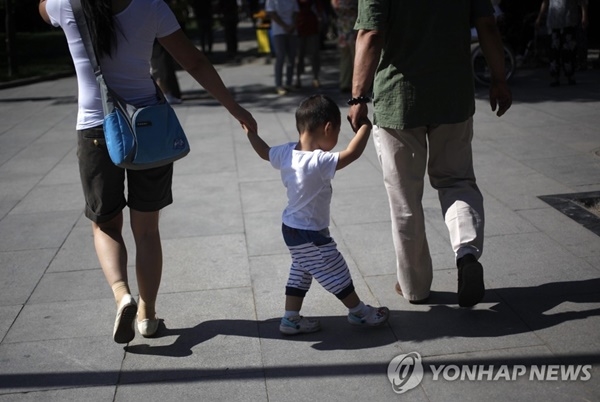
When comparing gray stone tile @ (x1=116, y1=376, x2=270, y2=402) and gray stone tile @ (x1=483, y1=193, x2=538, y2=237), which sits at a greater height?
gray stone tile @ (x1=116, y1=376, x2=270, y2=402)

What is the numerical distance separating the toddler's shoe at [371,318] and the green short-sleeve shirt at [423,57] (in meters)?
0.95

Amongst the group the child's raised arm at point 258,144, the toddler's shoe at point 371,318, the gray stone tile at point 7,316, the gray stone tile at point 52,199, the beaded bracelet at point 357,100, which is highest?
the beaded bracelet at point 357,100

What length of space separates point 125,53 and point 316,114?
3.11ft

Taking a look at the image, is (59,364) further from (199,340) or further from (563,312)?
(563,312)

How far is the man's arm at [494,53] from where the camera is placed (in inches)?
161

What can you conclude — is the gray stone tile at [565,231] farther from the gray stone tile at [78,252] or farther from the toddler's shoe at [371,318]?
the gray stone tile at [78,252]

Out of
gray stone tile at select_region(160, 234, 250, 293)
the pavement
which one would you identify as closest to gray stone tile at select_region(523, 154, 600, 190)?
the pavement

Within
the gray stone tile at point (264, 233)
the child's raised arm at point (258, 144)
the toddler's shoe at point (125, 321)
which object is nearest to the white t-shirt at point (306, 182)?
the child's raised arm at point (258, 144)

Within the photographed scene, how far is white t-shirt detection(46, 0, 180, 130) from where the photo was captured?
3.64 m

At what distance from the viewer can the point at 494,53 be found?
163 inches

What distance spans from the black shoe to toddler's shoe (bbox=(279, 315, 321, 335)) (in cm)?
77

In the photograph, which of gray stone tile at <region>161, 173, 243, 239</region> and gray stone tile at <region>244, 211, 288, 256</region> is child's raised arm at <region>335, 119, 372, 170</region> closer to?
gray stone tile at <region>244, 211, 288, 256</region>

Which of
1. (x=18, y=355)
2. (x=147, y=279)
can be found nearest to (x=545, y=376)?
(x=147, y=279)

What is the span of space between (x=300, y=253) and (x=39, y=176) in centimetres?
487
